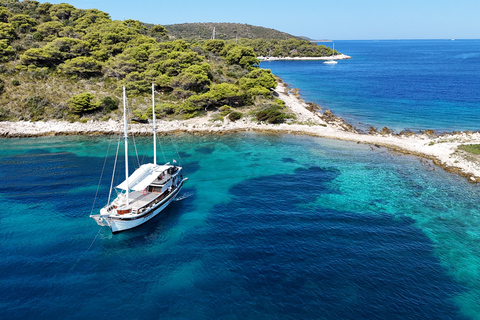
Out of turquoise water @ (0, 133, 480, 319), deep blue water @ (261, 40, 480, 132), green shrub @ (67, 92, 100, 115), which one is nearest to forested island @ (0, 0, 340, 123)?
green shrub @ (67, 92, 100, 115)

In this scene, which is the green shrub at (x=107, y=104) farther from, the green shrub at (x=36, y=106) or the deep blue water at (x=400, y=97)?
the deep blue water at (x=400, y=97)

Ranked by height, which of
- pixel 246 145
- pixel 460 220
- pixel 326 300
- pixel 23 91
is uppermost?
pixel 23 91

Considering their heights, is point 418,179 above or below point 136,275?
above

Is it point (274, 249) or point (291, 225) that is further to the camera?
point (291, 225)

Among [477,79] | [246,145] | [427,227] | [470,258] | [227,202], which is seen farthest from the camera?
[477,79]

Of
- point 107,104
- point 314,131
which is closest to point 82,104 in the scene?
point 107,104

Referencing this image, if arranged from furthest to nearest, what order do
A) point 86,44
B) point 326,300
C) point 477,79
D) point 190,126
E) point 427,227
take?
point 477,79 → point 86,44 → point 190,126 → point 427,227 → point 326,300

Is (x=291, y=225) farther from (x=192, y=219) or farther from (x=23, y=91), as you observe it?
(x=23, y=91)

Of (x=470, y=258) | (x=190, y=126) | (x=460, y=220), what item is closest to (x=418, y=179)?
(x=460, y=220)

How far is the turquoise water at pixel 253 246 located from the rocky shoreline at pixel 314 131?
257 inches

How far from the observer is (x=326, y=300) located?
74.5 feet

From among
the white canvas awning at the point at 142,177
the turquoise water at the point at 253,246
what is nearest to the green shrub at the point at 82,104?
the turquoise water at the point at 253,246

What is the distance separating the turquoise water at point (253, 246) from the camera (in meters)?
22.5

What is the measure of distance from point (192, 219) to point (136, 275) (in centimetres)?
965
